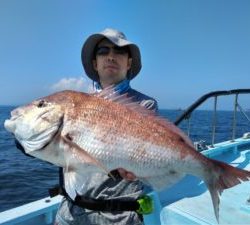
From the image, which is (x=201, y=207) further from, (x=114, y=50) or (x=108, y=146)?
(x=108, y=146)

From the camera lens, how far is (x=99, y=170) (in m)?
2.19

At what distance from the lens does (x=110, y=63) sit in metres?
2.86

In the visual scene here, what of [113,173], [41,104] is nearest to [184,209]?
[113,173]

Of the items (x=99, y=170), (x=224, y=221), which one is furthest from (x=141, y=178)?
(x=224, y=221)

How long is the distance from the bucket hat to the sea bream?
66cm

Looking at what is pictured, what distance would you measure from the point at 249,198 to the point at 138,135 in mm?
2593

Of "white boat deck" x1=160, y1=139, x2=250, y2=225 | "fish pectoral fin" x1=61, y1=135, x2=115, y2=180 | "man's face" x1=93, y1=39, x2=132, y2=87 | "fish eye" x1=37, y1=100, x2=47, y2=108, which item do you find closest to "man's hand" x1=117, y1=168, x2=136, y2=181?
"fish pectoral fin" x1=61, y1=135, x2=115, y2=180

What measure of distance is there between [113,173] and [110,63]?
0.91 m

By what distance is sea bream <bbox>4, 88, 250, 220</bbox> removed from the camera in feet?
7.14

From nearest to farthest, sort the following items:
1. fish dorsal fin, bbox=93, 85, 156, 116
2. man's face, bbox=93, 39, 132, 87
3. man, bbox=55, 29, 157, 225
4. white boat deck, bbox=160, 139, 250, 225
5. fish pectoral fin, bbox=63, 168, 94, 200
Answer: fish pectoral fin, bbox=63, 168, 94, 200 < fish dorsal fin, bbox=93, 85, 156, 116 < man, bbox=55, 29, 157, 225 < man's face, bbox=93, 39, 132, 87 < white boat deck, bbox=160, 139, 250, 225

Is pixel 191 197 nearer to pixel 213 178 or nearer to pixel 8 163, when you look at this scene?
pixel 213 178

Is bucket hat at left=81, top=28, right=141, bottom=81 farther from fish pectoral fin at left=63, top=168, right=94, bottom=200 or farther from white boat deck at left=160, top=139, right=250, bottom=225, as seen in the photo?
white boat deck at left=160, top=139, right=250, bottom=225

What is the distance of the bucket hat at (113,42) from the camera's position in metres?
2.90

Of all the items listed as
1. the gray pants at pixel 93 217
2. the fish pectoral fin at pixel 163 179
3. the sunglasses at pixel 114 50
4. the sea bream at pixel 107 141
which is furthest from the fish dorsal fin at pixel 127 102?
the gray pants at pixel 93 217
